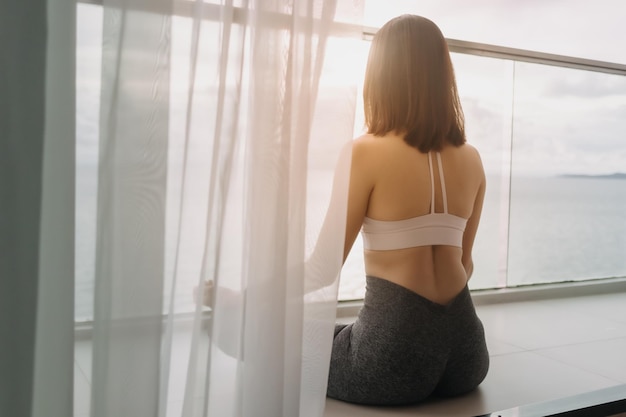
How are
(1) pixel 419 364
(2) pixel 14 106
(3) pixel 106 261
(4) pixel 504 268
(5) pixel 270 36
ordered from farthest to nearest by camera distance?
(4) pixel 504 268
(1) pixel 419 364
(5) pixel 270 36
(3) pixel 106 261
(2) pixel 14 106

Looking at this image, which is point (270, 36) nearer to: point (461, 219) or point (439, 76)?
point (439, 76)

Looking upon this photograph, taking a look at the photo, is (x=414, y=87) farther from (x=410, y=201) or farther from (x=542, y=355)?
(x=542, y=355)

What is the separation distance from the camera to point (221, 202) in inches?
48.7

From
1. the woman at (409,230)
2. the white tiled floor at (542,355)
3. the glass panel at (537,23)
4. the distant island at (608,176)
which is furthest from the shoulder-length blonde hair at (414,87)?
the distant island at (608,176)

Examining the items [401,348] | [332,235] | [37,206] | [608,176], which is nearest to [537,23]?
[608,176]

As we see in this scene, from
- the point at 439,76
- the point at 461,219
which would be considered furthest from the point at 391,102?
the point at 461,219

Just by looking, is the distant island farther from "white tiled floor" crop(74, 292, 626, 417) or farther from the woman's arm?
the woman's arm

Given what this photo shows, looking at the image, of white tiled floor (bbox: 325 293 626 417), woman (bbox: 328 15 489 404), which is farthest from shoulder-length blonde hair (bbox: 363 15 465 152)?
white tiled floor (bbox: 325 293 626 417)

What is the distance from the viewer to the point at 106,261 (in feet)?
3.76

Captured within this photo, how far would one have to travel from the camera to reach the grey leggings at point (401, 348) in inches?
66.2

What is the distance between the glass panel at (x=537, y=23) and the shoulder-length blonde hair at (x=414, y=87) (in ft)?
3.84

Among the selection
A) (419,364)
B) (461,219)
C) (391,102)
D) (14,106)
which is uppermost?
(391,102)

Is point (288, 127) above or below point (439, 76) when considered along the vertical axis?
below

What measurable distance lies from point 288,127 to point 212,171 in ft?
0.58
